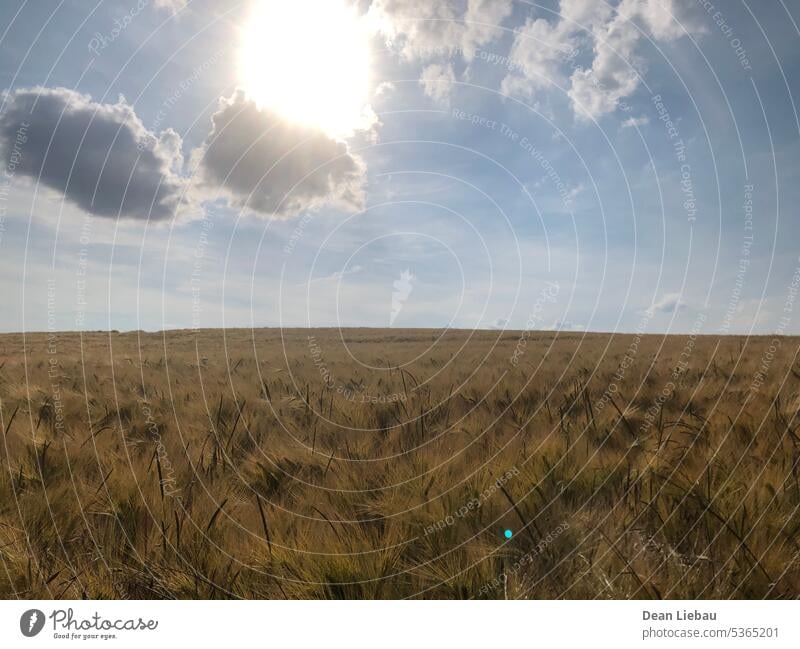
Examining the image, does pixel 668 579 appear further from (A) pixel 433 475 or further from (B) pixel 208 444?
(B) pixel 208 444

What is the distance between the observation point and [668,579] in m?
2.40

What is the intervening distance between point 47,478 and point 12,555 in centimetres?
102

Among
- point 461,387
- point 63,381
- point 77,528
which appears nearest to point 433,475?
point 77,528

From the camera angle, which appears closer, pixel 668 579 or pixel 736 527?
pixel 668 579

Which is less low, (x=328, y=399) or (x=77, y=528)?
(x=328, y=399)
